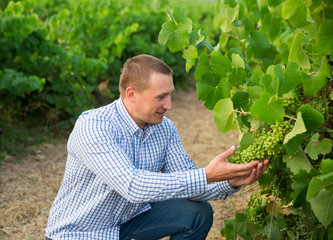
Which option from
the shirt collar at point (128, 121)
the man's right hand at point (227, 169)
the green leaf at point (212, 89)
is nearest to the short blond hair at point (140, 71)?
the shirt collar at point (128, 121)

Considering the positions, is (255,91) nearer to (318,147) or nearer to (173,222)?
(318,147)

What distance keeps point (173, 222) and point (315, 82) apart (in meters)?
1.23

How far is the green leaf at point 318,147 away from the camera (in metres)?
2.08

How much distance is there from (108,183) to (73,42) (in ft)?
15.1

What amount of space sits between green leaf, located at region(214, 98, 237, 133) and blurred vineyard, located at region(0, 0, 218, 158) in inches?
93.2

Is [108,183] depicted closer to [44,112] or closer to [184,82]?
[44,112]

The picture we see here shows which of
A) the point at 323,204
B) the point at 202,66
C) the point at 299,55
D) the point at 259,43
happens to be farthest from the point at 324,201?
the point at 259,43

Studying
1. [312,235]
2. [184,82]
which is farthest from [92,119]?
[184,82]

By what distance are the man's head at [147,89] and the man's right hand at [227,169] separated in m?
0.49

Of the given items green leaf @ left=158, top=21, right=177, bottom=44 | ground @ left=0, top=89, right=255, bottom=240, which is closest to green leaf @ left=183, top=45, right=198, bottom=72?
green leaf @ left=158, top=21, right=177, bottom=44

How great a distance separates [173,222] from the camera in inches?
112

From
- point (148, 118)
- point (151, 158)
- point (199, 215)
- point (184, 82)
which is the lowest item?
point (184, 82)

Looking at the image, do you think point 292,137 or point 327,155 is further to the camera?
point 327,155

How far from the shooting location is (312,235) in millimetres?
2381
